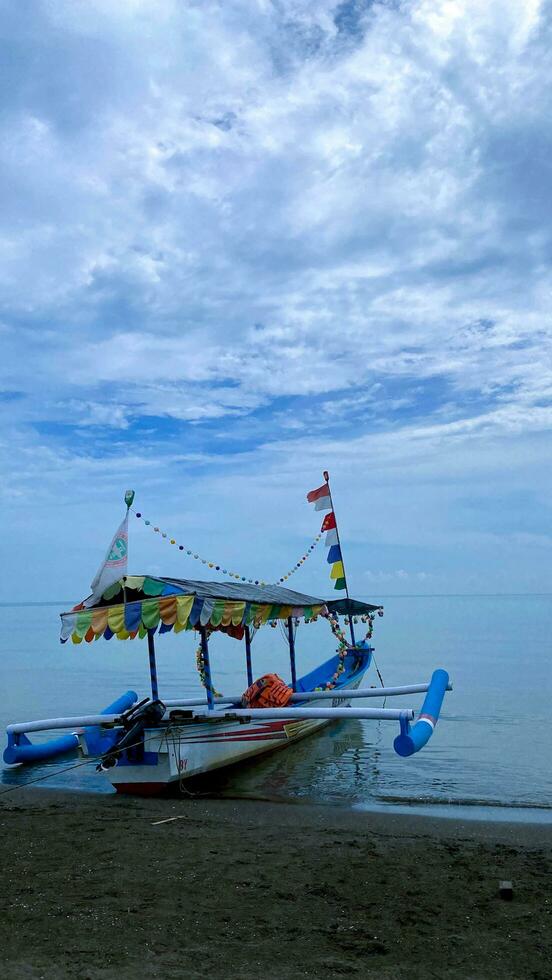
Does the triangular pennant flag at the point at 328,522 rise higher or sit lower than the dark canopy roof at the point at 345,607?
higher

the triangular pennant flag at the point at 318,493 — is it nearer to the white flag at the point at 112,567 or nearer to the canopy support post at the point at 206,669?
the canopy support post at the point at 206,669

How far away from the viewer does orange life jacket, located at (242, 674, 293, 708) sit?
1514cm

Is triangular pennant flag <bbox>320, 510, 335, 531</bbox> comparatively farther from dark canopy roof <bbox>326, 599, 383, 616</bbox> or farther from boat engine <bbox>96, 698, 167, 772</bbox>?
boat engine <bbox>96, 698, 167, 772</bbox>

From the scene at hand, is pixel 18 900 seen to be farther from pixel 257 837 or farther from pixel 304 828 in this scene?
pixel 304 828

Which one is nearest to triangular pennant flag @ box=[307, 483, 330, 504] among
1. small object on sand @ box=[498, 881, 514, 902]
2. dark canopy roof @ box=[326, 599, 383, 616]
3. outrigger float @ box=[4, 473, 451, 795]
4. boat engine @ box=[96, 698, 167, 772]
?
dark canopy roof @ box=[326, 599, 383, 616]

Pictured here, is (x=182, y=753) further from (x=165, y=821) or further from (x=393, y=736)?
(x=393, y=736)

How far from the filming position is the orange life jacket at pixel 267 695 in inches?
596

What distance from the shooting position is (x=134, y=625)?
41.4ft

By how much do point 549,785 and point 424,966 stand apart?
9915mm

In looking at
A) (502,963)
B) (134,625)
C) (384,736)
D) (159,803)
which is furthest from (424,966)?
(384,736)

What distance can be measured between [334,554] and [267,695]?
7203mm

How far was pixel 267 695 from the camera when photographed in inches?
597

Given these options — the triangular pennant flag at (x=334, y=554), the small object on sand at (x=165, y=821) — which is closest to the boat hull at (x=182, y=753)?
the small object on sand at (x=165, y=821)

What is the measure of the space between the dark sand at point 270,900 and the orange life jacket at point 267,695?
4691 millimetres
